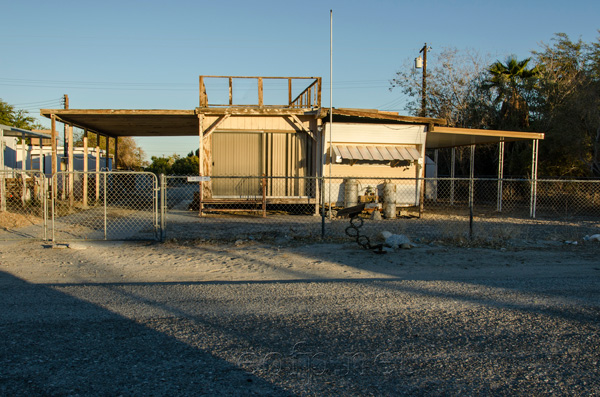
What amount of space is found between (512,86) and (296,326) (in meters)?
24.2

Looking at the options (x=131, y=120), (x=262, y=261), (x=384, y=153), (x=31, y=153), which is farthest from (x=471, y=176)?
(x=31, y=153)

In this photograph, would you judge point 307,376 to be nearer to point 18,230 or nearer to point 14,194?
point 18,230

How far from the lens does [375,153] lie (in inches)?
571

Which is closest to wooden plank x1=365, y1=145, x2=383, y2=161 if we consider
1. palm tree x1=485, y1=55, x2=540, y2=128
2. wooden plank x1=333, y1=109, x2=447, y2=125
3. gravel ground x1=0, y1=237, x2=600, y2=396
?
wooden plank x1=333, y1=109, x2=447, y2=125

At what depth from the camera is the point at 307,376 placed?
3.28 meters

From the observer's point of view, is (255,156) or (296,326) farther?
(255,156)

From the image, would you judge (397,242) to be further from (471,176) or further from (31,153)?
(31,153)

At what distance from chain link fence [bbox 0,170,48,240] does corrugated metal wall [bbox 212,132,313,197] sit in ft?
17.4

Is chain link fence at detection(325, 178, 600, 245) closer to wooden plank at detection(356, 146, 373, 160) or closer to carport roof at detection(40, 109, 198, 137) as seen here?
wooden plank at detection(356, 146, 373, 160)

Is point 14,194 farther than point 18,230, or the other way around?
point 14,194

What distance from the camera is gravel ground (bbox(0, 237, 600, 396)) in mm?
3219

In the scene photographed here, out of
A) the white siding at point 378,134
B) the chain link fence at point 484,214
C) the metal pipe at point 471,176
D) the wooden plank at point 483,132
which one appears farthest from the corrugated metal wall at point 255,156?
the metal pipe at point 471,176

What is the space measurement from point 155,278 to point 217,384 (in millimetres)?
3622

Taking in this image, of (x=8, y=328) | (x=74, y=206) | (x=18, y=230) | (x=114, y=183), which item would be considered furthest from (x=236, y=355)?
(x=114, y=183)
